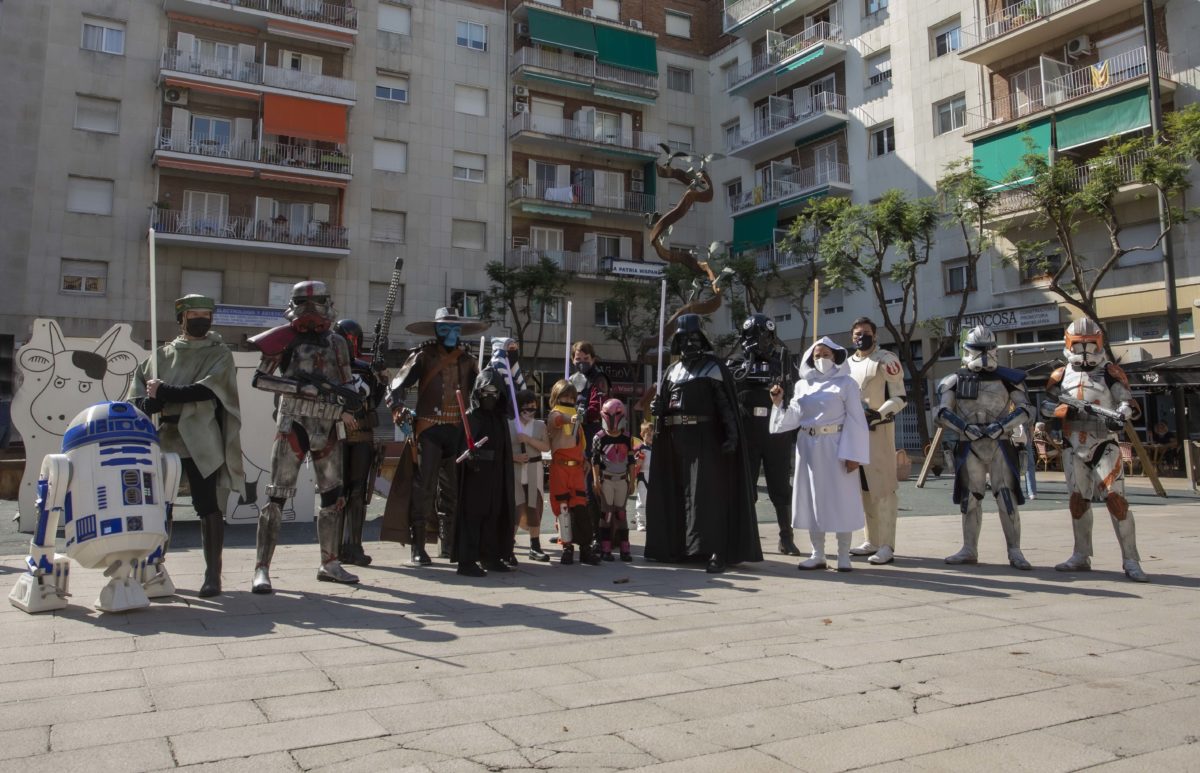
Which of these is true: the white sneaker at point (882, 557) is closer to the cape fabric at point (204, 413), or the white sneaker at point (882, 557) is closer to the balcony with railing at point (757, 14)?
the cape fabric at point (204, 413)

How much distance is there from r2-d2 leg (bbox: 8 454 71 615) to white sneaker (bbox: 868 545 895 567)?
6364 mm

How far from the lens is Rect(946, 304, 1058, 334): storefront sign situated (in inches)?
1126

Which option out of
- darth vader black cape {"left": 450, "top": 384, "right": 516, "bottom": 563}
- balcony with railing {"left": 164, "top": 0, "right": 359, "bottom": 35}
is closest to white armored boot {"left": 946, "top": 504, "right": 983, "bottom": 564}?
darth vader black cape {"left": 450, "top": 384, "right": 516, "bottom": 563}

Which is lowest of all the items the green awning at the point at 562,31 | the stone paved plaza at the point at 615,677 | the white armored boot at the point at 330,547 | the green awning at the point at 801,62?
the stone paved plaza at the point at 615,677

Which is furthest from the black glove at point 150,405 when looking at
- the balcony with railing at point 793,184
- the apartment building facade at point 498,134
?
the balcony with railing at point 793,184

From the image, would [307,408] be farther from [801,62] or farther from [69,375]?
[801,62]

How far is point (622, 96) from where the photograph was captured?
128ft

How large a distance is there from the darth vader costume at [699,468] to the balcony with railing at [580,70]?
31.2 metres

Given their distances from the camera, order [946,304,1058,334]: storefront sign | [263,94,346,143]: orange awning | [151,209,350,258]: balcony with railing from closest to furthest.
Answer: [946,304,1058,334]: storefront sign
[151,209,350,258]: balcony with railing
[263,94,346,143]: orange awning

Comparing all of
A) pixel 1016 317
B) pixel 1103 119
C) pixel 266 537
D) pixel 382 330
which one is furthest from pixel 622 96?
pixel 266 537

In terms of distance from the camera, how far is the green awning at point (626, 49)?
1522 inches

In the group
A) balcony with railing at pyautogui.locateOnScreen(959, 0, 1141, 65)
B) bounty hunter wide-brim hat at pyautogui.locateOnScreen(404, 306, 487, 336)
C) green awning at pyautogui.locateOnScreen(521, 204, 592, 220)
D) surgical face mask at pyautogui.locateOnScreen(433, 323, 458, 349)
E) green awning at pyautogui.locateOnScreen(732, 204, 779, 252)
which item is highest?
balcony with railing at pyautogui.locateOnScreen(959, 0, 1141, 65)

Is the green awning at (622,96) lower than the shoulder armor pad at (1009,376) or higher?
higher

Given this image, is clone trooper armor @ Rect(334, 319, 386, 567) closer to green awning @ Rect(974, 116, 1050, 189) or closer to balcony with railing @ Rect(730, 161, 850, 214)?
green awning @ Rect(974, 116, 1050, 189)
